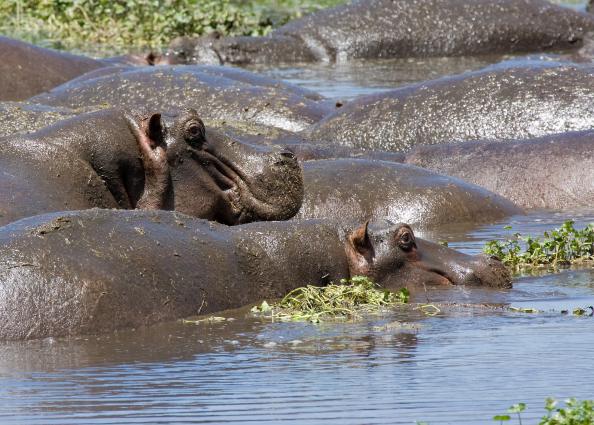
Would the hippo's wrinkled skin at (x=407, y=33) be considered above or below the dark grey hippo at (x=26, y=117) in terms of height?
above

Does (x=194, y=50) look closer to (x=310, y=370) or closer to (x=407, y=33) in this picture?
(x=407, y=33)

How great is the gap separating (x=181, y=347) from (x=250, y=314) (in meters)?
0.75

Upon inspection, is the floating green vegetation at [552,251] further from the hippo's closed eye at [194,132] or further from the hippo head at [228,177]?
the hippo's closed eye at [194,132]

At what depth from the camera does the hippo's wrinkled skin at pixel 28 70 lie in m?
Result: 13.6

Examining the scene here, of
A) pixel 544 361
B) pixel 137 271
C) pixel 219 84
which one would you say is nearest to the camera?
pixel 544 361

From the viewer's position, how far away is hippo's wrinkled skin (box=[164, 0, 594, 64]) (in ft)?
64.6

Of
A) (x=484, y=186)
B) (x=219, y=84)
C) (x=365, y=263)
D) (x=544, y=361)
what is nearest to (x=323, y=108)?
(x=219, y=84)

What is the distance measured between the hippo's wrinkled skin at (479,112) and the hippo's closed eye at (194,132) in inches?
156

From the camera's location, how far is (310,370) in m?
5.78

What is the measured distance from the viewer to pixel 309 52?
20391 mm

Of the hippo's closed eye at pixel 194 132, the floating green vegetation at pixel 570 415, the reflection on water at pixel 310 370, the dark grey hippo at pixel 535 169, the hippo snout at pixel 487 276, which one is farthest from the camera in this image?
the dark grey hippo at pixel 535 169

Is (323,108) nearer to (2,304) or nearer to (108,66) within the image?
(108,66)

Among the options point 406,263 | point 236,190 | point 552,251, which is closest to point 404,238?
point 406,263

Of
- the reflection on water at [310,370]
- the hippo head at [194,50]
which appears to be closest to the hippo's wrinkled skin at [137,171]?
the reflection on water at [310,370]
